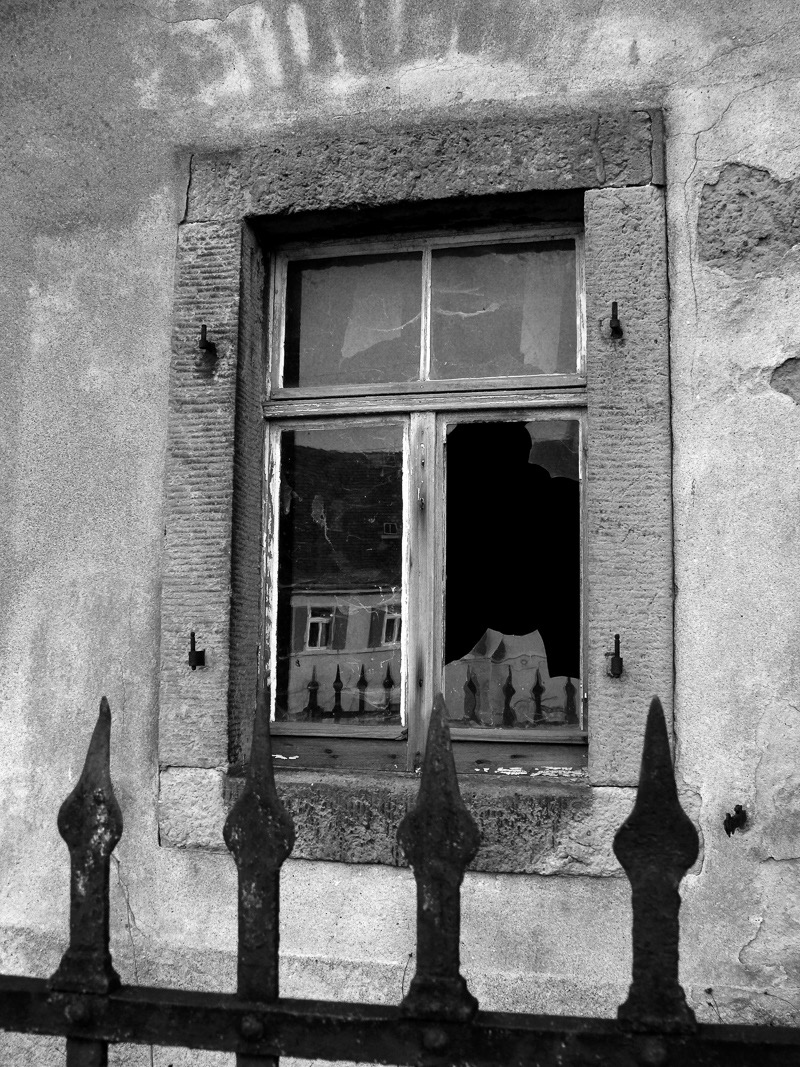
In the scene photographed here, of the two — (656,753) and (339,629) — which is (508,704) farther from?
(656,753)

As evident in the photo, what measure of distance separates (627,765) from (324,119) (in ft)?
7.87

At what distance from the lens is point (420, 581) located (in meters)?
3.29

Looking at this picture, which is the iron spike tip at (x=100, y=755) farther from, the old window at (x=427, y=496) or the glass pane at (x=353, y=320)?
the glass pane at (x=353, y=320)

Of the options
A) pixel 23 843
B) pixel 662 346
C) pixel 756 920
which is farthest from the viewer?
pixel 23 843

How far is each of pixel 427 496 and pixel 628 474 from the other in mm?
699

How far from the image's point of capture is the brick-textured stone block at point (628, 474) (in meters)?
2.91

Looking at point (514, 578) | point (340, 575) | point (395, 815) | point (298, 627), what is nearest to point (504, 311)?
point (514, 578)

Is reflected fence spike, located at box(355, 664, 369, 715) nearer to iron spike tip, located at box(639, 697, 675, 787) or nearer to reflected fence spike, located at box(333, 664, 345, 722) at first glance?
reflected fence spike, located at box(333, 664, 345, 722)

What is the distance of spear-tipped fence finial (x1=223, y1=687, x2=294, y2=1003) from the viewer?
1.57 metres

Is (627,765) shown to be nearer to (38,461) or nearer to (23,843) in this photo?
(23,843)

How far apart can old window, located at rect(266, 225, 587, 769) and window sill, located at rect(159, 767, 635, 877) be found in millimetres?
188

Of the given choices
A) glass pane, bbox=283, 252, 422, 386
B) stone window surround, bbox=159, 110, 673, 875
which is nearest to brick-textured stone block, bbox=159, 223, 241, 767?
stone window surround, bbox=159, 110, 673, 875

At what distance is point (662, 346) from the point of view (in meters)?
3.01

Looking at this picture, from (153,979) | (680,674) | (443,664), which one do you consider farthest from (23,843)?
(680,674)
